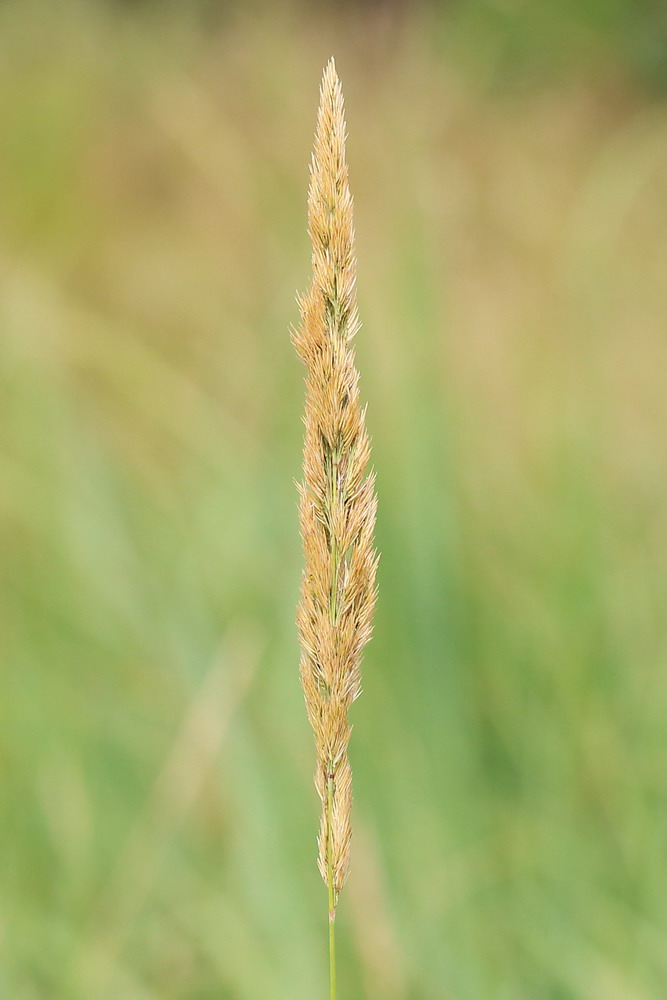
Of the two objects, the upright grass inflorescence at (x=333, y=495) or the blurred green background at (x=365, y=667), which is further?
the blurred green background at (x=365, y=667)

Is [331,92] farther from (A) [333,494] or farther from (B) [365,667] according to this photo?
(B) [365,667]

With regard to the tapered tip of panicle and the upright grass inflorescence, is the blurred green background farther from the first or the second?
the tapered tip of panicle

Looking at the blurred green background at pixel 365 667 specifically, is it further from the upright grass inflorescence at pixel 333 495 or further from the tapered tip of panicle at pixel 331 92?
the tapered tip of panicle at pixel 331 92

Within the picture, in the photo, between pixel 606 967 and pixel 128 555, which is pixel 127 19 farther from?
pixel 606 967

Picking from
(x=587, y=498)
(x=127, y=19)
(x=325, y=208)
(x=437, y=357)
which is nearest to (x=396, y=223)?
(x=437, y=357)

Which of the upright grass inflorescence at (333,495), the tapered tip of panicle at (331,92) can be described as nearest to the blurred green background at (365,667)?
the upright grass inflorescence at (333,495)

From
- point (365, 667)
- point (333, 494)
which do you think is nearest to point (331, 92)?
point (333, 494)

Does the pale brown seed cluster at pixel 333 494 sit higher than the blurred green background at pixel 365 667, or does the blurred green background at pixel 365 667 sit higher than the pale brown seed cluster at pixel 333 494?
the pale brown seed cluster at pixel 333 494

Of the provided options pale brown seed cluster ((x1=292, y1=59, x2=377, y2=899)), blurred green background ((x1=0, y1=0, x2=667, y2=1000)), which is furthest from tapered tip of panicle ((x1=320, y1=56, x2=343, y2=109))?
blurred green background ((x1=0, y1=0, x2=667, y2=1000))
